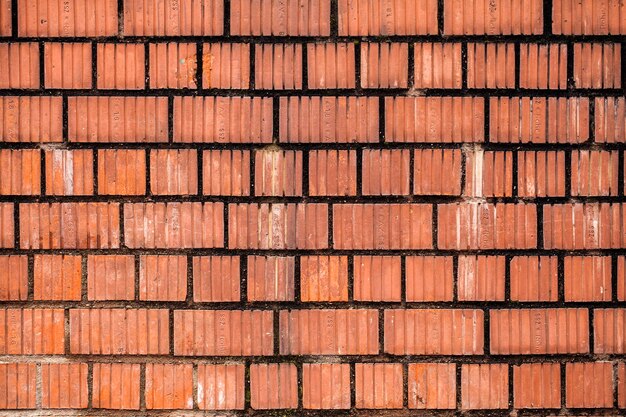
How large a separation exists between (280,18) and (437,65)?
0.69 m

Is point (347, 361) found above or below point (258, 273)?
below

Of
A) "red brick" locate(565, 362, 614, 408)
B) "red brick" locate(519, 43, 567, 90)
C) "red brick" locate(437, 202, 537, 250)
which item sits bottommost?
"red brick" locate(565, 362, 614, 408)

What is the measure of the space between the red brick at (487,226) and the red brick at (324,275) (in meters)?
0.44

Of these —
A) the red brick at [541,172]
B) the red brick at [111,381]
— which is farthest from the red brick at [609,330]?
the red brick at [111,381]

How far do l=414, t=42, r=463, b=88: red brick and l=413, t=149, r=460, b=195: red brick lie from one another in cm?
29

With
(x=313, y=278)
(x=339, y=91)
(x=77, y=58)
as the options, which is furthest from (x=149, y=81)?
(x=313, y=278)

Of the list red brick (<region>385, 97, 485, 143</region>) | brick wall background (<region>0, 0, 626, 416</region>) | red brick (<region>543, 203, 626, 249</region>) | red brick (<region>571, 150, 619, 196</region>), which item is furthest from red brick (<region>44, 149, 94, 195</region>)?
red brick (<region>571, 150, 619, 196</region>)

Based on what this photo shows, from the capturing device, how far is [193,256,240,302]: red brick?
84.7 inches

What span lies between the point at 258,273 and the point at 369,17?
3.87 feet

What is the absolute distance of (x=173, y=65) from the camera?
83.7 inches

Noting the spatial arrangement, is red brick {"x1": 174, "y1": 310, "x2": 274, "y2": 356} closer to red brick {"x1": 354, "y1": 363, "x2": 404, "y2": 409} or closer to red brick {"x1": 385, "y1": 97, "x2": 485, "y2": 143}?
red brick {"x1": 354, "y1": 363, "x2": 404, "y2": 409}

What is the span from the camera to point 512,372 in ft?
7.12

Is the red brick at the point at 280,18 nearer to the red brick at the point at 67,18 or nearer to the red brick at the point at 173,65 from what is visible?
the red brick at the point at 173,65

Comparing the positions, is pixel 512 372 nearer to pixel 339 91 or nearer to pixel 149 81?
pixel 339 91
